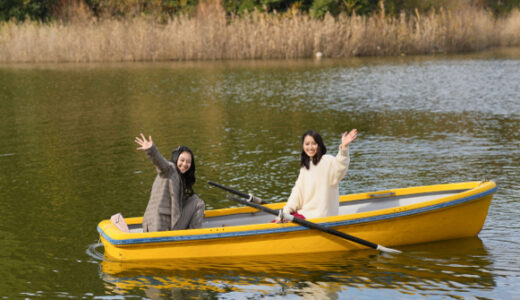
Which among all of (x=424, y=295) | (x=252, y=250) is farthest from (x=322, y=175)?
(x=424, y=295)

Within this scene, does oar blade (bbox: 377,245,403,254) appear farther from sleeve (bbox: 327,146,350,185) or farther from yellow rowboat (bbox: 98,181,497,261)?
sleeve (bbox: 327,146,350,185)

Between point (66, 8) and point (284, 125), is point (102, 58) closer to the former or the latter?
point (66, 8)

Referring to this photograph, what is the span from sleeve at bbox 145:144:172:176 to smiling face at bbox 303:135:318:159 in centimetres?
143

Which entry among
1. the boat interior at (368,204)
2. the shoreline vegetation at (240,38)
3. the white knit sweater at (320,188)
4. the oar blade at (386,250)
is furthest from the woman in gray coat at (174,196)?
the shoreline vegetation at (240,38)

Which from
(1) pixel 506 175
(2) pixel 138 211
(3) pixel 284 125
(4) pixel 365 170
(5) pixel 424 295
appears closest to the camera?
(5) pixel 424 295

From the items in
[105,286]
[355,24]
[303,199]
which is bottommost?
[105,286]

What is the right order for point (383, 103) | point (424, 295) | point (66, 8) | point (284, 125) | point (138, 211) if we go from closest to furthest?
point (424, 295) < point (138, 211) < point (284, 125) < point (383, 103) < point (66, 8)

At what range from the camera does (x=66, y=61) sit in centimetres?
3278

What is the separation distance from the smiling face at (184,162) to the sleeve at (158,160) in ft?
0.41

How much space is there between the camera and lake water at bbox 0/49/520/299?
7164 mm

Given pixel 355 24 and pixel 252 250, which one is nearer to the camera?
pixel 252 250

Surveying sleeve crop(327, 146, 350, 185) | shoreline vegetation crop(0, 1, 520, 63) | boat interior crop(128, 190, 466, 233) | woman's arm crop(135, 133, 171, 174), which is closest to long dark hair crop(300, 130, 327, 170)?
sleeve crop(327, 146, 350, 185)

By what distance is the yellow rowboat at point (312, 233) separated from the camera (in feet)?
24.7

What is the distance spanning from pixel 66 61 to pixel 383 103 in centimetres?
1798
